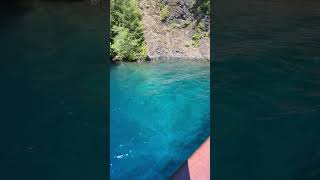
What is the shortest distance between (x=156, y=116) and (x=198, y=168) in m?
3.96

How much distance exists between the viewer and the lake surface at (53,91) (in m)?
1.74

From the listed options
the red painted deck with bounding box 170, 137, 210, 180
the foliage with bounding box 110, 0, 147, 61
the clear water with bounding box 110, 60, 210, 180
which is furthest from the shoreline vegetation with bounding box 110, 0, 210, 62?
the red painted deck with bounding box 170, 137, 210, 180

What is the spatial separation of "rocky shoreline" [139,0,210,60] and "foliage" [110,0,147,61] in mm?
259

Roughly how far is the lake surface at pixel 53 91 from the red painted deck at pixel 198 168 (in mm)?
716

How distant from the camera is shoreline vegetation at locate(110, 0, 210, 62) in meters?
7.48

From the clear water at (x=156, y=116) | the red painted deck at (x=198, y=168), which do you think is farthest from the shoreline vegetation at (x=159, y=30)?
the red painted deck at (x=198, y=168)
